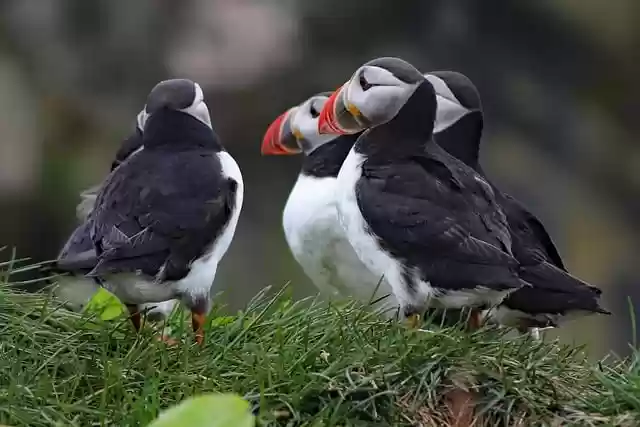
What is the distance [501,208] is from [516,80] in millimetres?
2255

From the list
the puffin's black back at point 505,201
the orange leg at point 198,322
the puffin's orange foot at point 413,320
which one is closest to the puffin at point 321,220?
the puffin's black back at point 505,201

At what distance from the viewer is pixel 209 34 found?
189 inches

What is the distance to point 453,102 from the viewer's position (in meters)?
2.96

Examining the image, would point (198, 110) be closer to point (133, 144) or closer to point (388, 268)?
point (133, 144)

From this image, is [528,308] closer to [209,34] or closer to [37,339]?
[37,339]

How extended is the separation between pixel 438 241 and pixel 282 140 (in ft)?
3.98

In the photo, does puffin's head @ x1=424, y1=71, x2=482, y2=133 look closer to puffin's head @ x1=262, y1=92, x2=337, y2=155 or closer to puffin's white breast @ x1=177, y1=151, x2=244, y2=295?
puffin's head @ x1=262, y1=92, x2=337, y2=155

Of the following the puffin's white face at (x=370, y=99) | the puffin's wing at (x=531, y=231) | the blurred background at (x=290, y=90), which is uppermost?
the puffin's white face at (x=370, y=99)

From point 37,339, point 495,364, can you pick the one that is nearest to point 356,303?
point 495,364

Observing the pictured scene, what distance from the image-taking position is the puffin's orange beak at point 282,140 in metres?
3.49

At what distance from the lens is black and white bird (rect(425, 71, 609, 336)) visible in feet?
8.51

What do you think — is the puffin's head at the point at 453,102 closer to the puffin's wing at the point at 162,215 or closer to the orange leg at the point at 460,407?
the puffin's wing at the point at 162,215

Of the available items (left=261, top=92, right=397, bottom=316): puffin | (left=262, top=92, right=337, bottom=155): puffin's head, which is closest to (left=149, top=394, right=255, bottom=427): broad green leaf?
(left=261, top=92, right=397, bottom=316): puffin

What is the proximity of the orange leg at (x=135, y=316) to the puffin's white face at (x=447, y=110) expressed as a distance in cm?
93
